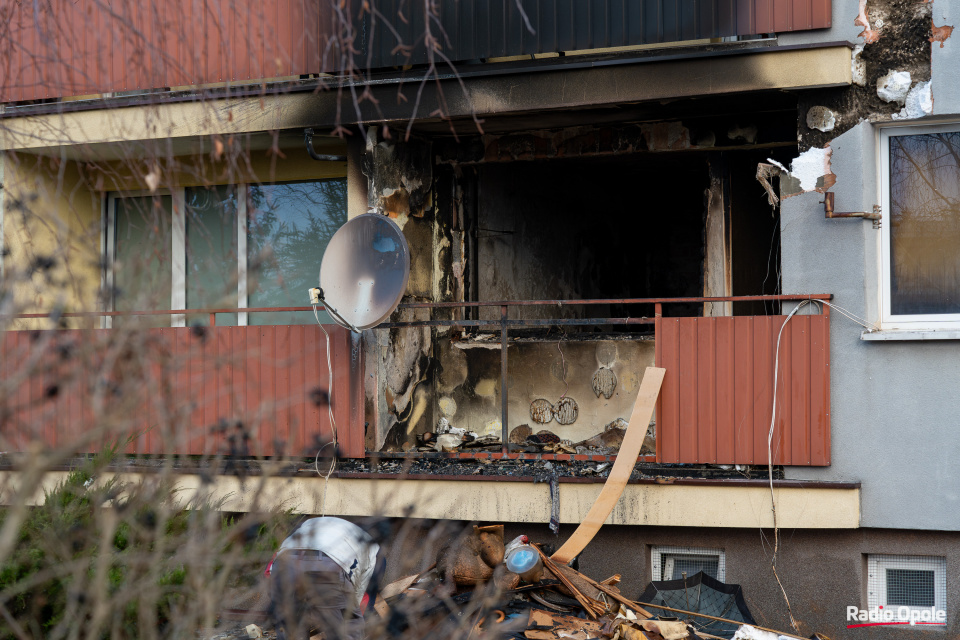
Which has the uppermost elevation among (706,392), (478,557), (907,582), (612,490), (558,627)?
(706,392)

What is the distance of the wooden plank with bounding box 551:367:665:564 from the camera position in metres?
5.75

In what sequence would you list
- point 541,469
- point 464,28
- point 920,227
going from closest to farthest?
point 920,227
point 464,28
point 541,469

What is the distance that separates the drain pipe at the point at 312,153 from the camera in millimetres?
7164

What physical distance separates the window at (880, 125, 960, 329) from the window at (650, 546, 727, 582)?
1992 millimetres

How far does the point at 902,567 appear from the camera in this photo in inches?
226

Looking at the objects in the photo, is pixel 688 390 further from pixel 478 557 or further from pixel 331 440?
pixel 331 440

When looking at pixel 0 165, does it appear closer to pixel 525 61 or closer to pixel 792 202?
pixel 525 61

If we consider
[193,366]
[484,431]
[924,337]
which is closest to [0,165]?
[193,366]

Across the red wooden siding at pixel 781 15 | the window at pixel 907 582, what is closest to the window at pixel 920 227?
the red wooden siding at pixel 781 15

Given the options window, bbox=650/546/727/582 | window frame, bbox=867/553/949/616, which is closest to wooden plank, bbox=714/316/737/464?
window, bbox=650/546/727/582

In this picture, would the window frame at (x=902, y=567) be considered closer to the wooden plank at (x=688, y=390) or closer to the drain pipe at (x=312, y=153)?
the wooden plank at (x=688, y=390)

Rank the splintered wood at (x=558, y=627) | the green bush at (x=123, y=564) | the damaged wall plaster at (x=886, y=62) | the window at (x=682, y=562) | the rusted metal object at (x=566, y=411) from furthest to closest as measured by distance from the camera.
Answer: the rusted metal object at (x=566, y=411), the window at (x=682, y=562), the damaged wall plaster at (x=886, y=62), the splintered wood at (x=558, y=627), the green bush at (x=123, y=564)

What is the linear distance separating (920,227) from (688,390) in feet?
6.08

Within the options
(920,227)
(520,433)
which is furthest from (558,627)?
(920,227)
